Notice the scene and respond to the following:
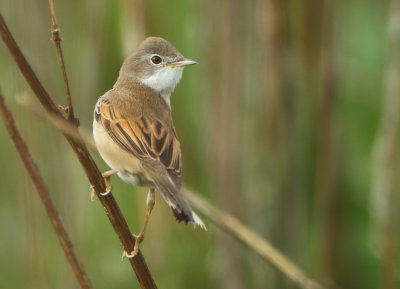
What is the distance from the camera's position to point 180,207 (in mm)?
2229

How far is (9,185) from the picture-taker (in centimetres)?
578

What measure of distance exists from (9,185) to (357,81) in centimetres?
324

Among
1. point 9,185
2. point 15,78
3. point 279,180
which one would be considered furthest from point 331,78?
point 9,185

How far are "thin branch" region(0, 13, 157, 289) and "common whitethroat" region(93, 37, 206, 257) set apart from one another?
0.19ft

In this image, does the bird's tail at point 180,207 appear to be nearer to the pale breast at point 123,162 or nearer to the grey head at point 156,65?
the pale breast at point 123,162

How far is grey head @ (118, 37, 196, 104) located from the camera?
338 cm

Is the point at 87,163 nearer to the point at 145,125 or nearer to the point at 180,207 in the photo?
the point at 180,207

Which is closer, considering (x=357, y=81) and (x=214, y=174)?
(x=214, y=174)

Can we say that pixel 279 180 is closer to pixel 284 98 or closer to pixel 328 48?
pixel 284 98

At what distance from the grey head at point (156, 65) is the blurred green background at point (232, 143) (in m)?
0.08

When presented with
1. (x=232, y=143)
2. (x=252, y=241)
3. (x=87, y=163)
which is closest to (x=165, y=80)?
(x=232, y=143)

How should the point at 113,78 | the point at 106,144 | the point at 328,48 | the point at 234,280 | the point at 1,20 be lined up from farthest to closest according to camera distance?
the point at 113,78, the point at 234,280, the point at 328,48, the point at 106,144, the point at 1,20

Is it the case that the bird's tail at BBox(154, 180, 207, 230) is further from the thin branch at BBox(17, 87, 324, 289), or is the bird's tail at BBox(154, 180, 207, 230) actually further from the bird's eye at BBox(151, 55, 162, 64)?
the bird's eye at BBox(151, 55, 162, 64)

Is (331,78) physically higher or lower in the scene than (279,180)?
higher
